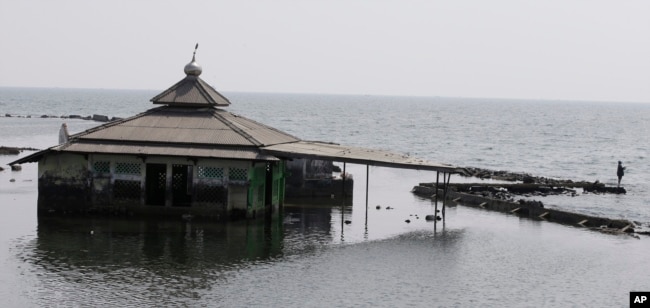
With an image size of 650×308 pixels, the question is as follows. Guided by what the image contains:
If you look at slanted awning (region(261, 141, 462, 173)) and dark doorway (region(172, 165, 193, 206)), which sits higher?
slanted awning (region(261, 141, 462, 173))

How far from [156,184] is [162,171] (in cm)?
70

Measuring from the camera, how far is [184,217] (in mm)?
46531

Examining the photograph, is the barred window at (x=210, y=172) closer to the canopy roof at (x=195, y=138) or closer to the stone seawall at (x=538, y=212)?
the canopy roof at (x=195, y=138)

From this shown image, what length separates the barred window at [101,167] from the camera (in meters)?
47.1

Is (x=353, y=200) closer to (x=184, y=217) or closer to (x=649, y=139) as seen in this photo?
(x=184, y=217)

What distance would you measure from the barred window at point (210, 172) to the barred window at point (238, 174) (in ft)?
1.72

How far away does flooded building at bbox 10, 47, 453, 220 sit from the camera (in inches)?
1827

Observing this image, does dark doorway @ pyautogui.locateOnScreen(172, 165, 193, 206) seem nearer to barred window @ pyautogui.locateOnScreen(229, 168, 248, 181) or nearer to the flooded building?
the flooded building

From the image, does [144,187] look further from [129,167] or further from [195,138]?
[195,138]

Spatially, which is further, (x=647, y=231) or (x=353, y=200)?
(x=353, y=200)

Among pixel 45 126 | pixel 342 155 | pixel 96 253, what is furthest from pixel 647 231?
pixel 45 126

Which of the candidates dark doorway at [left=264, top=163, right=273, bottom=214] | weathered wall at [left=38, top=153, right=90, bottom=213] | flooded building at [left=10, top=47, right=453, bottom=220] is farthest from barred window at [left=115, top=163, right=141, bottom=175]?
dark doorway at [left=264, top=163, right=273, bottom=214]

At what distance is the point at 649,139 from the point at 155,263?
160 metres

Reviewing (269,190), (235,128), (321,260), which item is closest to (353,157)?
(269,190)
